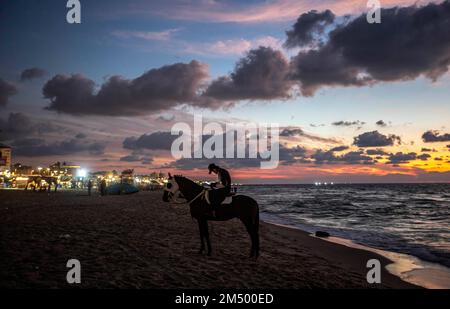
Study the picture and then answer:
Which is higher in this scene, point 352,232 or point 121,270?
point 121,270

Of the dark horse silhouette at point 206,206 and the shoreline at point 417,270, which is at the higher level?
the dark horse silhouette at point 206,206

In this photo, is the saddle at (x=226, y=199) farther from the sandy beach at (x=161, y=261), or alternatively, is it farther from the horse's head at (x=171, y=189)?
the sandy beach at (x=161, y=261)

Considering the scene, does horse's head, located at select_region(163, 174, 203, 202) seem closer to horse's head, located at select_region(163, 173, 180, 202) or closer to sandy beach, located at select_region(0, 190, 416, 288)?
horse's head, located at select_region(163, 173, 180, 202)

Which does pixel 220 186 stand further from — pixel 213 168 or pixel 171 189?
pixel 171 189

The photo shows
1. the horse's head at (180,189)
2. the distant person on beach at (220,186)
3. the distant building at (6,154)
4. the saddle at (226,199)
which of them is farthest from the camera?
the distant building at (6,154)

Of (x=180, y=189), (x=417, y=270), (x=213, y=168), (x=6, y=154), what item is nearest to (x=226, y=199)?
(x=213, y=168)

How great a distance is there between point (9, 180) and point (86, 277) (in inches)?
3125

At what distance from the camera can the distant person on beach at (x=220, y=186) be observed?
29.3ft

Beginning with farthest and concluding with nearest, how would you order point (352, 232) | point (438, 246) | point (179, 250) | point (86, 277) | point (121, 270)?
point (352, 232)
point (438, 246)
point (179, 250)
point (121, 270)
point (86, 277)

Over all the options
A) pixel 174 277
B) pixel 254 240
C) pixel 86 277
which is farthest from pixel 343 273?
pixel 86 277

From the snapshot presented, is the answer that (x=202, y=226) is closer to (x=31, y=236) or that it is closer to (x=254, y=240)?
(x=254, y=240)

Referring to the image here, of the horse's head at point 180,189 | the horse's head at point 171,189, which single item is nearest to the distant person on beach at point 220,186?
the horse's head at point 180,189
